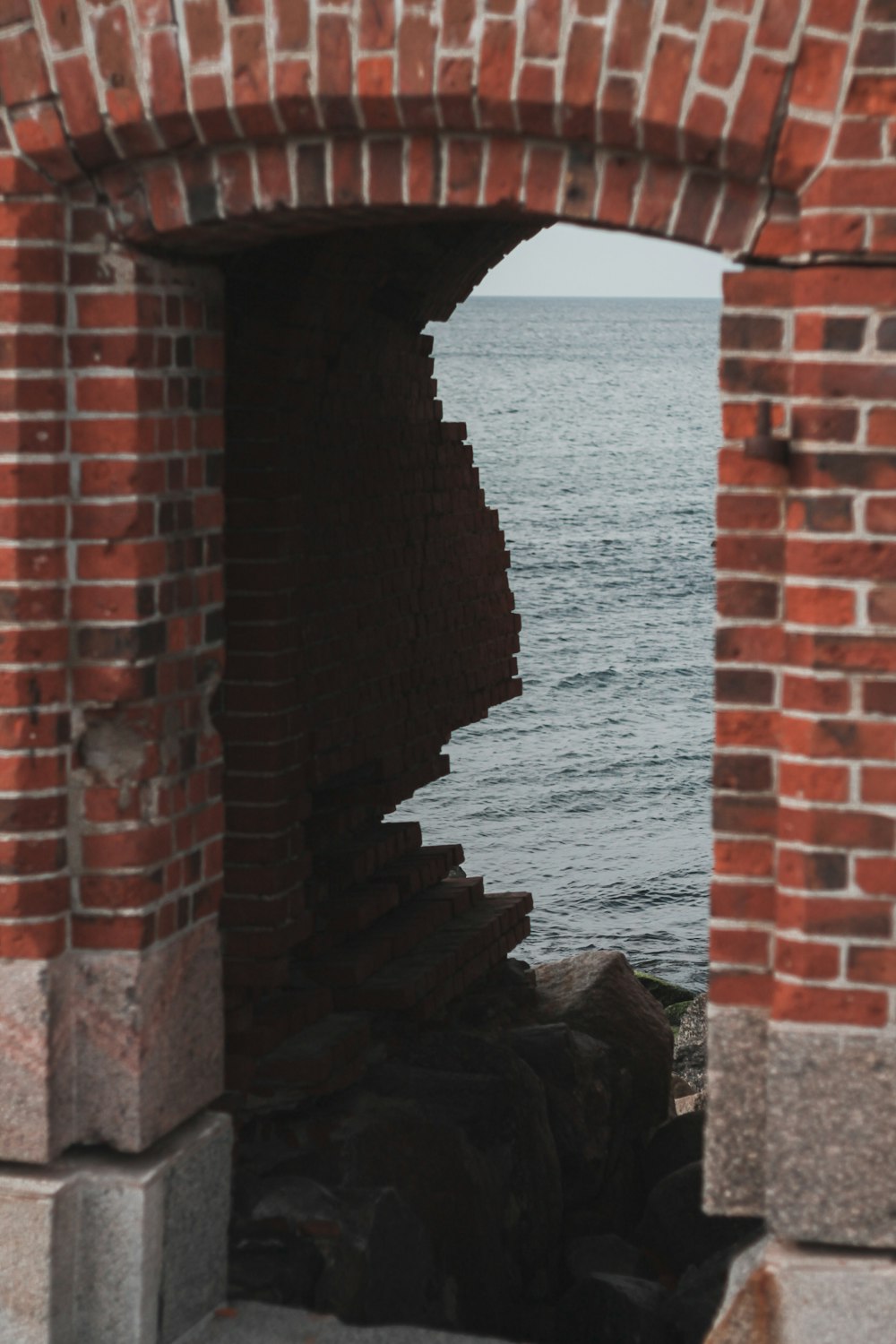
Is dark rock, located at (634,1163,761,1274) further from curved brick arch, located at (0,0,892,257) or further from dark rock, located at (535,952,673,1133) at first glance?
curved brick arch, located at (0,0,892,257)

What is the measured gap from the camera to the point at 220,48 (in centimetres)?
346

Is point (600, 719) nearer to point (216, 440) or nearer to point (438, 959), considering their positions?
point (438, 959)

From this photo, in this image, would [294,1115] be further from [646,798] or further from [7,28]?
[646,798]

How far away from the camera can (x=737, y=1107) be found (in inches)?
135

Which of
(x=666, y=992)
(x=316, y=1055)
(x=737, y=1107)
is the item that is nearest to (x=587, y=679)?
(x=666, y=992)

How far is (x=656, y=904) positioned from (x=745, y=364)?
41.4 feet

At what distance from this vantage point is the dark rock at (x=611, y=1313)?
16.9 feet

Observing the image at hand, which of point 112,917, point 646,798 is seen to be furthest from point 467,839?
point 112,917

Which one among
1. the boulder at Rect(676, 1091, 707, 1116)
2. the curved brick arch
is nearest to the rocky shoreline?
the boulder at Rect(676, 1091, 707, 1116)

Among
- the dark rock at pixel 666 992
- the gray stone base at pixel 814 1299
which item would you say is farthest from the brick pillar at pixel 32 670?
the dark rock at pixel 666 992

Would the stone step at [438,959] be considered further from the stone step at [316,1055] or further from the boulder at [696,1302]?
the boulder at [696,1302]

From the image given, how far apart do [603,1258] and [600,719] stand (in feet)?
62.7

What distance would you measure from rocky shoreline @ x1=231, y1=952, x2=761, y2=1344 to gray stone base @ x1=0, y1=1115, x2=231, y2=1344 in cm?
57

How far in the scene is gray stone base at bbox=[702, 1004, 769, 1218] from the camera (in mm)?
3434
